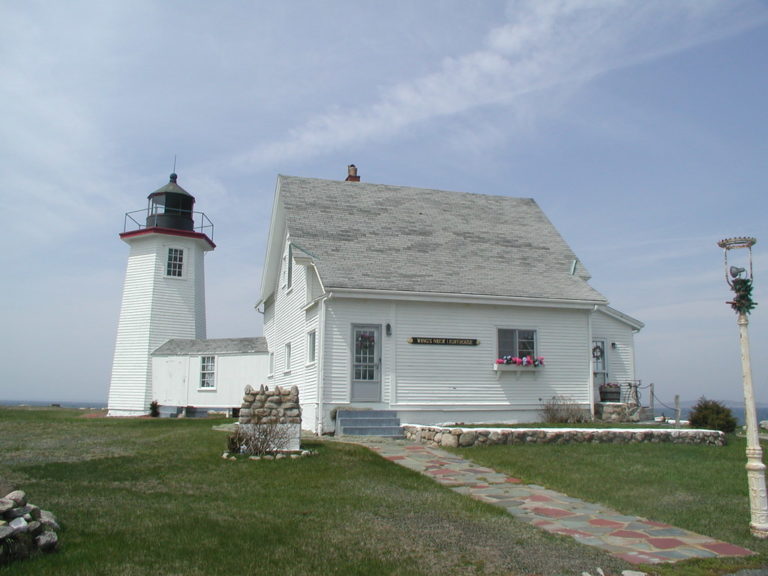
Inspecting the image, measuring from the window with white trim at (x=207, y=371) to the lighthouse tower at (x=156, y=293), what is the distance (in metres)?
3.00

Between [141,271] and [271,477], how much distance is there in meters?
21.5

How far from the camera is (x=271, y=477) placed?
9.85m

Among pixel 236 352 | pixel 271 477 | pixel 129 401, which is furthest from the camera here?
pixel 129 401

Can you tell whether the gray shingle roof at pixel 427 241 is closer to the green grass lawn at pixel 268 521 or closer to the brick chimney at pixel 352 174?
the brick chimney at pixel 352 174

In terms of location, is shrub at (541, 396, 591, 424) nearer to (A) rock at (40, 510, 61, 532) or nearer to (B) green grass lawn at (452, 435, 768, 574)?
(B) green grass lawn at (452, 435, 768, 574)

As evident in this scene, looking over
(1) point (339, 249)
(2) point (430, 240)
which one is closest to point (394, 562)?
(1) point (339, 249)

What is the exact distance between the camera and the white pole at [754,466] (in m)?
7.28

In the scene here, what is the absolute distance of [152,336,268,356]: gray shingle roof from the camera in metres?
25.5

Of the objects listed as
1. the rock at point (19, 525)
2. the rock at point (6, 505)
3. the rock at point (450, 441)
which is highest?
the rock at point (450, 441)

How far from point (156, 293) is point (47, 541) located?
23.9 m

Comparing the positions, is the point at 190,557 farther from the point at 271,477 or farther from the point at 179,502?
the point at 271,477

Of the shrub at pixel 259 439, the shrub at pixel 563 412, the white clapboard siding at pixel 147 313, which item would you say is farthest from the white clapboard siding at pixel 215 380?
the shrub at pixel 259 439

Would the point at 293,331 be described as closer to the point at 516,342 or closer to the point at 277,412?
the point at 516,342

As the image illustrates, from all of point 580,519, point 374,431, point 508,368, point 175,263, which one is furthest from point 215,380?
point 580,519
